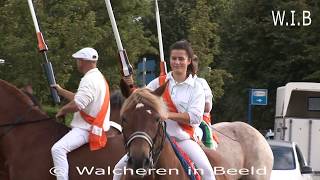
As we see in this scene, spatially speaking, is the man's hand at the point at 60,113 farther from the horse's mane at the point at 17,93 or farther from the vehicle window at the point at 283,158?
the vehicle window at the point at 283,158

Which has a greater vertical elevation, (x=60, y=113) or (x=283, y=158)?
(x=60, y=113)

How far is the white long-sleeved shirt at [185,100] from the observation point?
295 inches

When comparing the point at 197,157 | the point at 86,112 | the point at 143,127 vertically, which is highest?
the point at 143,127

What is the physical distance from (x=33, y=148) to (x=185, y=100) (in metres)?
2.76

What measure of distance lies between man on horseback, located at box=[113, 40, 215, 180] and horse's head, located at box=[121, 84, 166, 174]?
71 centimetres

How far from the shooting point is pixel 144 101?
6582mm

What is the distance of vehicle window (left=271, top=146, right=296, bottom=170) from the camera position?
14984mm

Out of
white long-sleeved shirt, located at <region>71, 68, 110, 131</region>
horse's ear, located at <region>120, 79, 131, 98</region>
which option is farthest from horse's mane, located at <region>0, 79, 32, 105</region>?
horse's ear, located at <region>120, 79, 131, 98</region>

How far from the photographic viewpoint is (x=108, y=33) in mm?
26875

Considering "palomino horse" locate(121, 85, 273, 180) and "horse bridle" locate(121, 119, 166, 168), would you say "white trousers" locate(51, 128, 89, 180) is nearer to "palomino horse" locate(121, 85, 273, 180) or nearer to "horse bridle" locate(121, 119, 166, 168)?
"palomino horse" locate(121, 85, 273, 180)

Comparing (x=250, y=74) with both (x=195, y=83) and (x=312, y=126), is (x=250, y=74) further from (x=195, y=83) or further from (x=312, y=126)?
(x=195, y=83)

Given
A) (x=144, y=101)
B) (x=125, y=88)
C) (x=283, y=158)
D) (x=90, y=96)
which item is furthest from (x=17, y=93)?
(x=283, y=158)

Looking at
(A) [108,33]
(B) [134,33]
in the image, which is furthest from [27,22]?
(B) [134,33]

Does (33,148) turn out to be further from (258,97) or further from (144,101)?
(258,97)
